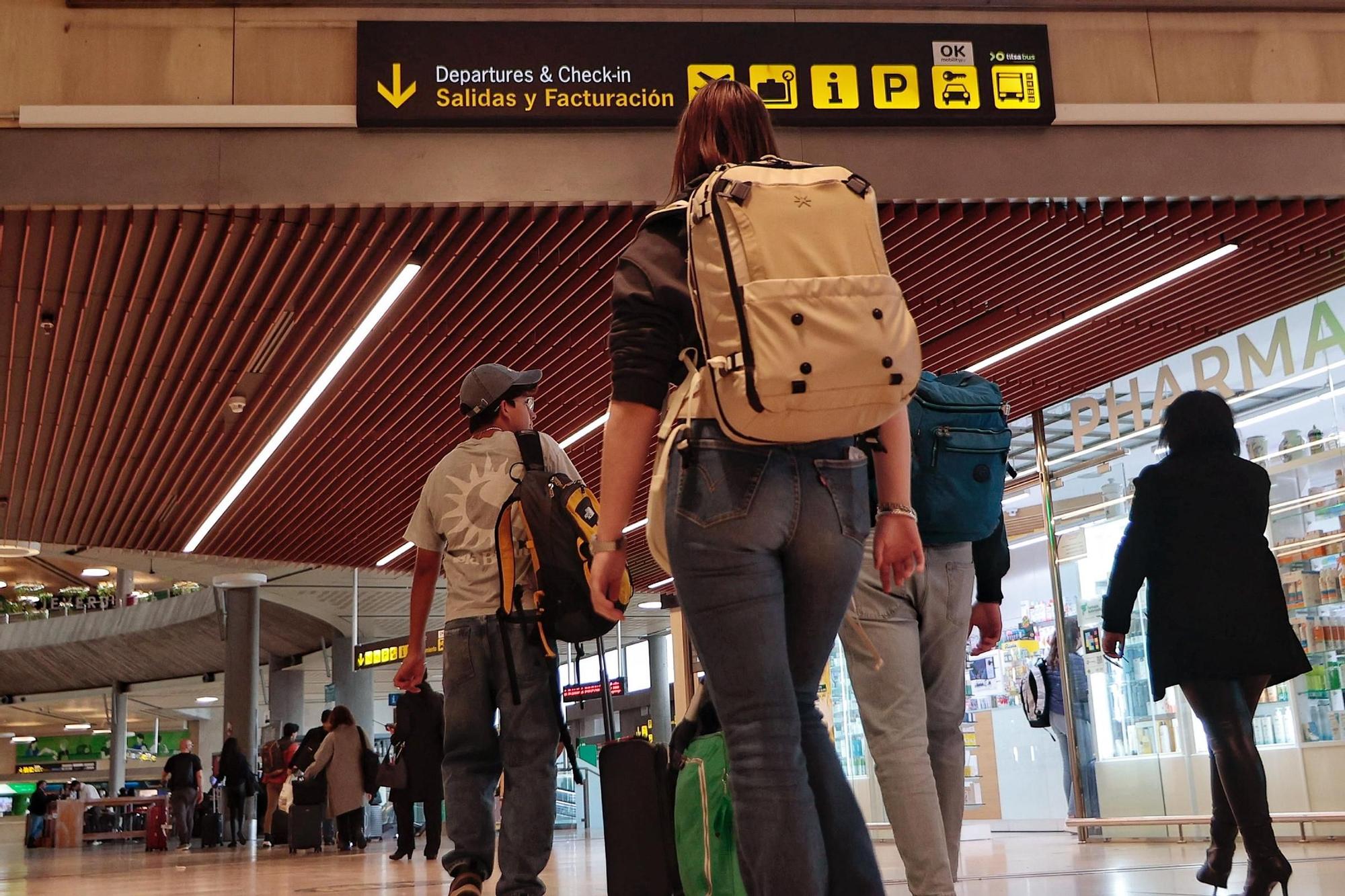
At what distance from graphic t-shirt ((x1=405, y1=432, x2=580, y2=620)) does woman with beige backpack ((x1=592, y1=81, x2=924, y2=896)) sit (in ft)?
5.13

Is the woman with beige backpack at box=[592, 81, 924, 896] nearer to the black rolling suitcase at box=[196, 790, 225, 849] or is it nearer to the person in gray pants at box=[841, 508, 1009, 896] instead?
the person in gray pants at box=[841, 508, 1009, 896]

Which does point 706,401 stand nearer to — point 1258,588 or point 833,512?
point 833,512

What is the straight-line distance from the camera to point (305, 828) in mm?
10953

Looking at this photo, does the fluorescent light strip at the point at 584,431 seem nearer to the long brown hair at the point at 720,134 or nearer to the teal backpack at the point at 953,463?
the teal backpack at the point at 953,463

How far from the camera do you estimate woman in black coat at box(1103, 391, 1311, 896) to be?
3.22 meters

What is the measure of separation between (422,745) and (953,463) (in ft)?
22.0

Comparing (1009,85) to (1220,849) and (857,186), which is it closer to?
(1220,849)

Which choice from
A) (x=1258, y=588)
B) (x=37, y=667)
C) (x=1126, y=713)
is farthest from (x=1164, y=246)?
(x=37, y=667)

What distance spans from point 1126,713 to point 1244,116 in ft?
12.1

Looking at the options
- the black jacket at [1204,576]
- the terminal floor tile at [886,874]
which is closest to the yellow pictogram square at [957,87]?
the black jacket at [1204,576]

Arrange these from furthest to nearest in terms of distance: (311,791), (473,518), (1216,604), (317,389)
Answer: (311,791) → (317,389) → (473,518) → (1216,604)

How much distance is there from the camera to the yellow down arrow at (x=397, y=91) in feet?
18.6

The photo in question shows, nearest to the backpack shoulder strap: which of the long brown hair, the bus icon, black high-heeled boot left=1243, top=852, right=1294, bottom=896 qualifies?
the long brown hair

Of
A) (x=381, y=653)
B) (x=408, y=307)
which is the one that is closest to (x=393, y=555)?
(x=381, y=653)
